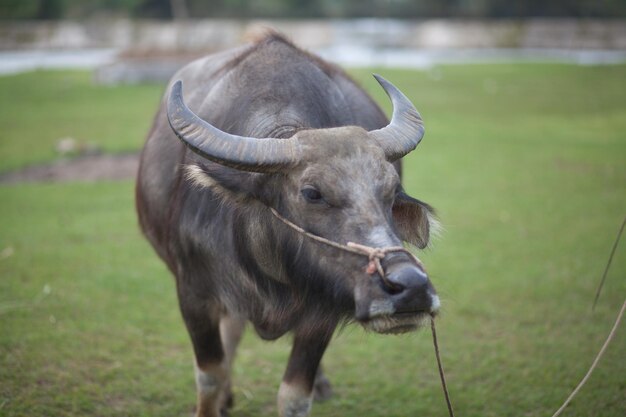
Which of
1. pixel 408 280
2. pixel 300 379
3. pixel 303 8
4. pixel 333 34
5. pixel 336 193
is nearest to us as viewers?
pixel 408 280

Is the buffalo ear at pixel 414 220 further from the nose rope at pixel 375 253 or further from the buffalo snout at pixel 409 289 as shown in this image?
the buffalo snout at pixel 409 289

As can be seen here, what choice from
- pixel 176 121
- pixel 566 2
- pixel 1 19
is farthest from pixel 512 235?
pixel 1 19

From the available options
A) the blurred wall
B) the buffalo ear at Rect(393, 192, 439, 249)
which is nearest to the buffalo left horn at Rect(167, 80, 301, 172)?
the buffalo ear at Rect(393, 192, 439, 249)

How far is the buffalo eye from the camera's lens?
2.89m

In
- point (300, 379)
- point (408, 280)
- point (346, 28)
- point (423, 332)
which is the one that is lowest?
point (346, 28)

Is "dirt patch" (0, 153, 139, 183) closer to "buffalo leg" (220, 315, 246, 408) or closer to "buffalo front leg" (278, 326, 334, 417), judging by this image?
"buffalo leg" (220, 315, 246, 408)

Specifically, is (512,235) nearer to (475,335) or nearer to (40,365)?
(475,335)

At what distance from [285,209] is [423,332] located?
282 cm

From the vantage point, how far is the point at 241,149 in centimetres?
292

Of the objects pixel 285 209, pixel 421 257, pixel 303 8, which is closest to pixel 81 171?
pixel 421 257

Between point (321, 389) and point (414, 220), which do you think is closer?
point (414, 220)

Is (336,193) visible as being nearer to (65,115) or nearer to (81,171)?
(81,171)

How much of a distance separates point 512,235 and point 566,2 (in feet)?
87.8

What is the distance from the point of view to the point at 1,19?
31.0 m
